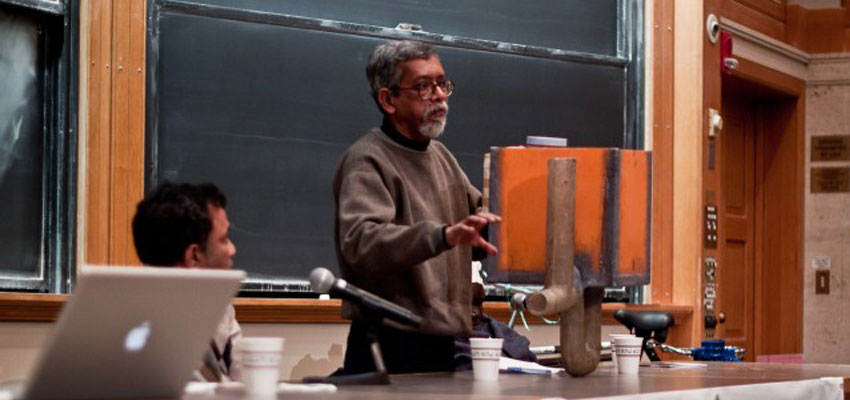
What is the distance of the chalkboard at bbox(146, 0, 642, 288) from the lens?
4.34 meters

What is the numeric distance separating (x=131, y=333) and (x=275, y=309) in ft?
8.45

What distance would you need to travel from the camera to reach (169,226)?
2789 millimetres

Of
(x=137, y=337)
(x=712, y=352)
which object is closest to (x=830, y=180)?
(x=712, y=352)


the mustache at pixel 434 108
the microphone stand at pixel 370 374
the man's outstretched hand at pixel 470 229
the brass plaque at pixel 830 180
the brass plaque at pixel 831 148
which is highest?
the brass plaque at pixel 831 148

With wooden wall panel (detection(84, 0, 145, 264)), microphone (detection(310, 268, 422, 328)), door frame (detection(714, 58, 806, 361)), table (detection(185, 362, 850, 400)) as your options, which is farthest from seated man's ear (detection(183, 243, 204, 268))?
door frame (detection(714, 58, 806, 361))

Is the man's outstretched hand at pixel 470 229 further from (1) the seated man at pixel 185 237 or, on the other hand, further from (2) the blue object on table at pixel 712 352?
(2) the blue object on table at pixel 712 352

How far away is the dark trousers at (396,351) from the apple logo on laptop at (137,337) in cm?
134

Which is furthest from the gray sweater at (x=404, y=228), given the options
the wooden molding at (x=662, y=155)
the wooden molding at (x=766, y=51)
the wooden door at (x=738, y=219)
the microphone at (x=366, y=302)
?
the wooden door at (x=738, y=219)

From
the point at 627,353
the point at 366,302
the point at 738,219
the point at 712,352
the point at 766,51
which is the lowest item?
the point at 712,352

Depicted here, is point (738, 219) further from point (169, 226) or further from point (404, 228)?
point (169, 226)

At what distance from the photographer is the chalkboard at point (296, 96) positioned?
434 cm

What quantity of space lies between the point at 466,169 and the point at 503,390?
2.56 metres

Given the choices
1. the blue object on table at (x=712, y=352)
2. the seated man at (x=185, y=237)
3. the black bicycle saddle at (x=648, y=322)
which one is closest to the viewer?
the seated man at (x=185, y=237)

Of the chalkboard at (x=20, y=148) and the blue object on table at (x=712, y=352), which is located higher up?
the chalkboard at (x=20, y=148)
